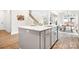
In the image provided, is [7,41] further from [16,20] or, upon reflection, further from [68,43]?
[68,43]

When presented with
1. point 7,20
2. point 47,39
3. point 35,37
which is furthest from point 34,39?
point 7,20

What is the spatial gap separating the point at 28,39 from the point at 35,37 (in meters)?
0.12

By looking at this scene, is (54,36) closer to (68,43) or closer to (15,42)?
(68,43)

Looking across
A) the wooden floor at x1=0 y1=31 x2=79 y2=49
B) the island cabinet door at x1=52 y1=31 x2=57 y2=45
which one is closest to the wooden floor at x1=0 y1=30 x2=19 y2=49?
the wooden floor at x1=0 y1=31 x2=79 y2=49

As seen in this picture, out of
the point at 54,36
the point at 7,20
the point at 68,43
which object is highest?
the point at 7,20

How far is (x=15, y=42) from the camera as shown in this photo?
1786 mm

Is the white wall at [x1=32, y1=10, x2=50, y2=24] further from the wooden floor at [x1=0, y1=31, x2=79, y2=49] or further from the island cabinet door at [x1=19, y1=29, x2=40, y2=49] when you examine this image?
the wooden floor at [x1=0, y1=31, x2=79, y2=49]

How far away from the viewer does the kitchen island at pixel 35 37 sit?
5.89 feet

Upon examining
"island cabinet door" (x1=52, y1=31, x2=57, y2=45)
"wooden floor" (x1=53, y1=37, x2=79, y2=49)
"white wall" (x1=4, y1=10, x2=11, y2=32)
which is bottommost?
"wooden floor" (x1=53, y1=37, x2=79, y2=49)

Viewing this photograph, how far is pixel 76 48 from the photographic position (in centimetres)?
176

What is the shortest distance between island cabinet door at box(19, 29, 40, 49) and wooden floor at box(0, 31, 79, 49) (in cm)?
8

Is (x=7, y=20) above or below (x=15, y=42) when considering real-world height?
above

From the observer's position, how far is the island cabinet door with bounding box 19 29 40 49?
5.91ft
